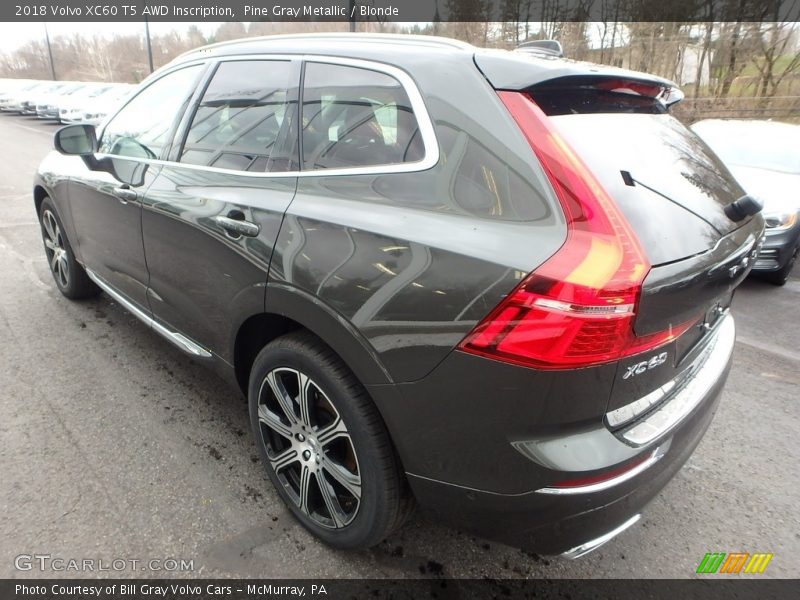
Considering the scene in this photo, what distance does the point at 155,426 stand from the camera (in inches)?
106

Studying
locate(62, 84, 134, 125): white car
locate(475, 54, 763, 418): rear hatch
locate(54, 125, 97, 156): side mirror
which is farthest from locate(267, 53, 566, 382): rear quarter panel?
locate(62, 84, 134, 125): white car

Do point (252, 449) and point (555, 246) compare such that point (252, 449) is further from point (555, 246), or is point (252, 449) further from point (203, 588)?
point (555, 246)

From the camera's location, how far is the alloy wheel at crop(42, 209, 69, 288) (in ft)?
13.2

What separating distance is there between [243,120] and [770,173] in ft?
20.8

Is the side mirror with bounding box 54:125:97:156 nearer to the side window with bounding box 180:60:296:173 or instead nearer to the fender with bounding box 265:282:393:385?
the side window with bounding box 180:60:296:173

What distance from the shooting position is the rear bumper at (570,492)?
142 centimetres

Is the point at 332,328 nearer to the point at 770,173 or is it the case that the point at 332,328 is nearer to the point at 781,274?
the point at 781,274

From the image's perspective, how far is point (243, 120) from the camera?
2309 mm

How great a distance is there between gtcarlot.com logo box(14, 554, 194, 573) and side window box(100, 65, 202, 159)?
1.92m

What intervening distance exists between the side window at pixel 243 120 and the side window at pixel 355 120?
130 mm

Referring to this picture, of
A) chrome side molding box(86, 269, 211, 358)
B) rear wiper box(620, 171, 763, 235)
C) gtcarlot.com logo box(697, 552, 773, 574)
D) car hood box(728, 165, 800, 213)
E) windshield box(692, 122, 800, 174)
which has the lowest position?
gtcarlot.com logo box(697, 552, 773, 574)

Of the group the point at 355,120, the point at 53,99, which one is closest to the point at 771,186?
the point at 355,120

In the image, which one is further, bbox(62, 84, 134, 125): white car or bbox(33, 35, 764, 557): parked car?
bbox(62, 84, 134, 125): white car

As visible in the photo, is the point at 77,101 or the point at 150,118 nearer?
the point at 150,118
